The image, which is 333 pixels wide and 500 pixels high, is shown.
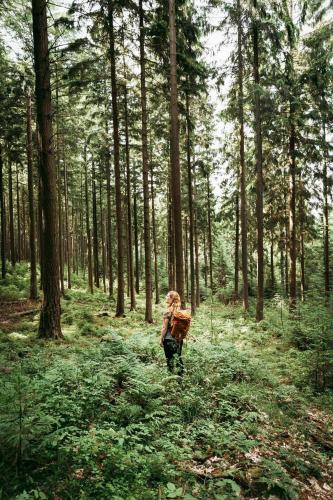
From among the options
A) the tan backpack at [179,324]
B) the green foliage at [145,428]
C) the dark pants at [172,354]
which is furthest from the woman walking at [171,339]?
the green foliage at [145,428]

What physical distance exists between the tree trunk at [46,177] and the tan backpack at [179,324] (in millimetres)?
4345

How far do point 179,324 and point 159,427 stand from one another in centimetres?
250

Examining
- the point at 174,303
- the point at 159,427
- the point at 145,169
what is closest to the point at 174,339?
the point at 174,303

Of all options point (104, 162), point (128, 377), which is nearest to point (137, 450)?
point (128, 377)

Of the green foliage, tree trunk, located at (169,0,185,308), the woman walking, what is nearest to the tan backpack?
the woman walking

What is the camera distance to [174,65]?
35.9ft

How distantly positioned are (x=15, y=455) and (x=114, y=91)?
1470 cm

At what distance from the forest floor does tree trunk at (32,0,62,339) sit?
1063 millimetres

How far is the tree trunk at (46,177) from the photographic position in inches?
386

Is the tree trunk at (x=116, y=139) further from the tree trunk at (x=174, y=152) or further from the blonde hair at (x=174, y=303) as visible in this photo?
the blonde hair at (x=174, y=303)

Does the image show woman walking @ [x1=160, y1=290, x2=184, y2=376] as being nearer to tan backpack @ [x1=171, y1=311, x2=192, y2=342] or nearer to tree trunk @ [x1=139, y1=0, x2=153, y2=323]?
tan backpack @ [x1=171, y1=311, x2=192, y2=342]

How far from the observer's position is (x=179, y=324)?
748 cm

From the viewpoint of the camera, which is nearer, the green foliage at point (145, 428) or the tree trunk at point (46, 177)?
the green foliage at point (145, 428)

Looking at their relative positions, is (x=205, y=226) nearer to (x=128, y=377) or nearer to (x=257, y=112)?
(x=257, y=112)
